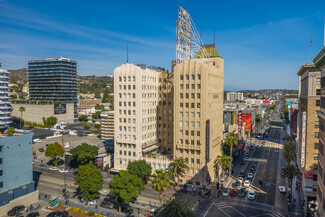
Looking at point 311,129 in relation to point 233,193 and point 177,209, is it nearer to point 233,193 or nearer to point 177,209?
point 233,193

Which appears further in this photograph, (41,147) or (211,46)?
(41,147)

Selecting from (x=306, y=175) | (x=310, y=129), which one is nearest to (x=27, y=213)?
(x=306, y=175)

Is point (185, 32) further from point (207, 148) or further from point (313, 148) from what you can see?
point (313, 148)

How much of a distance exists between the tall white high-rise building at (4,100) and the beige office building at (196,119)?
117 m

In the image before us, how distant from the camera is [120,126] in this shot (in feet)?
302

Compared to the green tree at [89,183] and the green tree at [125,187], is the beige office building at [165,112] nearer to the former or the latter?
the green tree at [125,187]

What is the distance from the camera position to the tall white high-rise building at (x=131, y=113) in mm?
88562

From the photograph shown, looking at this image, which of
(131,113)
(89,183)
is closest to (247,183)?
(131,113)

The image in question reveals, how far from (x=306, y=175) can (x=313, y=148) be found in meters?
8.19

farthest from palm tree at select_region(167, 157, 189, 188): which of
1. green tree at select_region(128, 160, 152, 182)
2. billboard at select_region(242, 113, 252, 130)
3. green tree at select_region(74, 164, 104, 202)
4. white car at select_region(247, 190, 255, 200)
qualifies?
billboard at select_region(242, 113, 252, 130)

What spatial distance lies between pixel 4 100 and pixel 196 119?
12698 centimetres

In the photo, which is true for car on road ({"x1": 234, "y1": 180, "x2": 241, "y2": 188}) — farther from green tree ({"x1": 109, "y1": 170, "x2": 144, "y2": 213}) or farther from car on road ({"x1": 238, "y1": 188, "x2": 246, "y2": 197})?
green tree ({"x1": 109, "y1": 170, "x2": 144, "y2": 213})

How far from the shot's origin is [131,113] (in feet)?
294

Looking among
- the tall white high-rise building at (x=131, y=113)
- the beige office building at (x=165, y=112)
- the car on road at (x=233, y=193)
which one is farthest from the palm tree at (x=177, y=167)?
the beige office building at (x=165, y=112)
